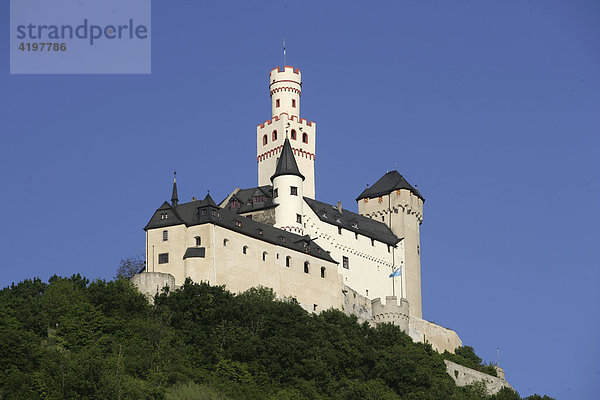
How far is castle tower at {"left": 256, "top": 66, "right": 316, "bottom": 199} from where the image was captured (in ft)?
364

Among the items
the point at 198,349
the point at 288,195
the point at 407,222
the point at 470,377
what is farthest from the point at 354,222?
the point at 198,349

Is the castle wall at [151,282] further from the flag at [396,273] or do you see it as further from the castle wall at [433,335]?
the flag at [396,273]

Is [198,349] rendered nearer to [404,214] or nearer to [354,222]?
[354,222]

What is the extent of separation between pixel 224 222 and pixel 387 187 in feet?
82.3

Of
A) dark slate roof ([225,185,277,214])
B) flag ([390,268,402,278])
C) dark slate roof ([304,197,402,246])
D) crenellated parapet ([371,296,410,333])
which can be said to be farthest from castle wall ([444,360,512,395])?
dark slate roof ([225,185,277,214])

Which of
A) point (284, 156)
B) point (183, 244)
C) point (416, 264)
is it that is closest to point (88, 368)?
point (183, 244)

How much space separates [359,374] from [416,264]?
2277 cm

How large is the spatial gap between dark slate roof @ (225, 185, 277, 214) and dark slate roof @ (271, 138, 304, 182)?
5.35 ft

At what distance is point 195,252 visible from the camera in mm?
90750

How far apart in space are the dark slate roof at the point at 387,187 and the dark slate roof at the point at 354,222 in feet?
10.9

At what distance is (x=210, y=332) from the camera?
283 feet

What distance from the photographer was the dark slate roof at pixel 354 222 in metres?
105

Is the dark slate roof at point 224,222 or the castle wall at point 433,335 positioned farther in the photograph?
the castle wall at point 433,335

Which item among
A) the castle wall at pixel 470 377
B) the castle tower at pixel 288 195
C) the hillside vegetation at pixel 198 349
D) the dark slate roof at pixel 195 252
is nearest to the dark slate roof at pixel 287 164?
the castle tower at pixel 288 195
